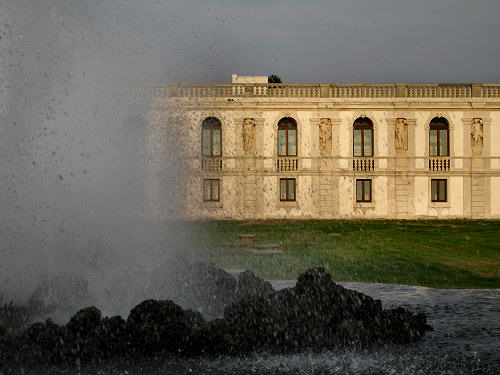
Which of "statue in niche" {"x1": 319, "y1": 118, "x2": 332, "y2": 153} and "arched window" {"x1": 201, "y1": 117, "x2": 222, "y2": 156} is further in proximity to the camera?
"arched window" {"x1": 201, "y1": 117, "x2": 222, "y2": 156}

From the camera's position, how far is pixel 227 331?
238 inches

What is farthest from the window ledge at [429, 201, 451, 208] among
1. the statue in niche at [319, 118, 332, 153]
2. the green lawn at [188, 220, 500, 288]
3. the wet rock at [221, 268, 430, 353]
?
the wet rock at [221, 268, 430, 353]

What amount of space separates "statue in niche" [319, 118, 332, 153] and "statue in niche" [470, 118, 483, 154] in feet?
26.3

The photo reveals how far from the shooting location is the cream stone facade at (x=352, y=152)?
33.3m

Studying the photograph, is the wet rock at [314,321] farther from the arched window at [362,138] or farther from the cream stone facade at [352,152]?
the arched window at [362,138]

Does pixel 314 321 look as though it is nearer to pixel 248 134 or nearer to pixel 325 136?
pixel 248 134

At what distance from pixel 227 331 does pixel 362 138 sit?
2918 cm

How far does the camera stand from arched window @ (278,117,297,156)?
1340 inches

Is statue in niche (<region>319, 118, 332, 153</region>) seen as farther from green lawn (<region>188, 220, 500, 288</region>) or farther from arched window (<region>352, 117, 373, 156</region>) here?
green lawn (<region>188, 220, 500, 288</region>)

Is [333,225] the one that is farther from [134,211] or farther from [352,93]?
[134,211]

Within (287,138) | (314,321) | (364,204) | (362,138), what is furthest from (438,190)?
(314,321)

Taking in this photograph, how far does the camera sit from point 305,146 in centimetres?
3359

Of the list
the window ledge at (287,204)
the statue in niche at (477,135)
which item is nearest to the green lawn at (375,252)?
the window ledge at (287,204)

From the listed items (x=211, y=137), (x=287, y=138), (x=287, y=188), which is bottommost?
(x=287, y=188)
